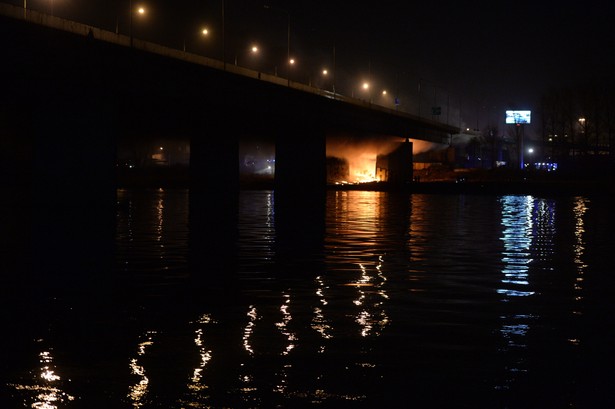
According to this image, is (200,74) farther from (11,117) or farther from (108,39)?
(11,117)

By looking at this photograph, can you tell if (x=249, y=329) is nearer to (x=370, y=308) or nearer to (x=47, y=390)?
(x=370, y=308)

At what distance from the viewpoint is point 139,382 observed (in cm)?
1106

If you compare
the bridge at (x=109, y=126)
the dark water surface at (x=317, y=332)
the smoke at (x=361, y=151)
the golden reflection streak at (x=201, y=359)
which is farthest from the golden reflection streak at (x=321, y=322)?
the smoke at (x=361, y=151)

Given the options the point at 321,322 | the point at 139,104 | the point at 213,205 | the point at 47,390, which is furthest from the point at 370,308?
the point at 139,104

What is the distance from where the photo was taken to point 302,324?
15.1 metres

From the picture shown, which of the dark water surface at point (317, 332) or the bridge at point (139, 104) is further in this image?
the bridge at point (139, 104)

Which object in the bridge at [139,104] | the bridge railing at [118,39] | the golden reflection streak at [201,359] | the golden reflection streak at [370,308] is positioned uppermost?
the bridge railing at [118,39]

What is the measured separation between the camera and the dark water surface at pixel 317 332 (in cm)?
1066

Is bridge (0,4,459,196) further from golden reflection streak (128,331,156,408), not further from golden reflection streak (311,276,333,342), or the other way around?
golden reflection streak (128,331,156,408)

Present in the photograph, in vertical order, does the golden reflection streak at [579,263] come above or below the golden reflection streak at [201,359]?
above

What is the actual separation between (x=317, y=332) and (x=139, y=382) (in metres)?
3.95

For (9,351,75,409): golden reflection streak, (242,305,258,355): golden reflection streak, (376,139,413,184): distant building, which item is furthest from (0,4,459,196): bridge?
(9,351,75,409): golden reflection streak

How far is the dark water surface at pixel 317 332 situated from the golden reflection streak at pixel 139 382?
3 cm

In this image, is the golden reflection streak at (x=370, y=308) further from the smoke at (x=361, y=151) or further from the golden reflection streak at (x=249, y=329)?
the smoke at (x=361, y=151)
